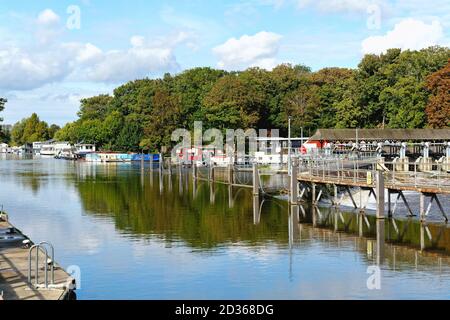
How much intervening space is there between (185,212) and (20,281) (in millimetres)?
23987

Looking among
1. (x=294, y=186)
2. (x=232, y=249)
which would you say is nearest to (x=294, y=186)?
(x=294, y=186)

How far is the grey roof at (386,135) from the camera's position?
72.8m

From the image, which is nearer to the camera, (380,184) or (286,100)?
(380,184)

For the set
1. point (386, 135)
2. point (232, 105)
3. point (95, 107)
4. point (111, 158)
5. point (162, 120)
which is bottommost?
point (111, 158)

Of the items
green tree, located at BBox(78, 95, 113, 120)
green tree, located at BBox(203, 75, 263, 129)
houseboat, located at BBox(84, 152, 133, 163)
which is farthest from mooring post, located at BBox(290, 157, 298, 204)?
green tree, located at BBox(78, 95, 113, 120)

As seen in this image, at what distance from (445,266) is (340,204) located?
19.7 meters

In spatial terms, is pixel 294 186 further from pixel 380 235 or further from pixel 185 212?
pixel 380 235

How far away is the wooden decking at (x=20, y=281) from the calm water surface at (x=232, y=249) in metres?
1.62

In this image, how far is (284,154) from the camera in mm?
91750

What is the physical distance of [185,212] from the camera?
146ft

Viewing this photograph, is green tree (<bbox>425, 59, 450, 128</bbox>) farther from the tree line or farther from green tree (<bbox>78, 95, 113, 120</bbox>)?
green tree (<bbox>78, 95, 113, 120</bbox>)

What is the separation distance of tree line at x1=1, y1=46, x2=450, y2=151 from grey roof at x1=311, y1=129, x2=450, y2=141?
298 inches

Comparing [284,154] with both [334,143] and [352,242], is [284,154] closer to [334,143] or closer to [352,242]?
[334,143]
